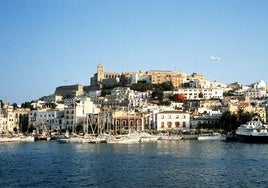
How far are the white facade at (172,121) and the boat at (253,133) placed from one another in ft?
63.3

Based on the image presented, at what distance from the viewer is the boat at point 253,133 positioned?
65625 mm

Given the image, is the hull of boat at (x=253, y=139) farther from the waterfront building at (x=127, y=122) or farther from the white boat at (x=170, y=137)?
the waterfront building at (x=127, y=122)

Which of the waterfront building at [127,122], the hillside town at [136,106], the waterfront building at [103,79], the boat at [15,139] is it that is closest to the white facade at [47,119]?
the hillside town at [136,106]

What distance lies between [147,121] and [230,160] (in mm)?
52622

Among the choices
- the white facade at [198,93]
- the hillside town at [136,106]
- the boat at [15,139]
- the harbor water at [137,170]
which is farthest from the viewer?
the white facade at [198,93]

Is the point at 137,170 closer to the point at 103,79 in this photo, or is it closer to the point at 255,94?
the point at 255,94

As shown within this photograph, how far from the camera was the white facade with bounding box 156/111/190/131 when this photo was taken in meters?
89.9

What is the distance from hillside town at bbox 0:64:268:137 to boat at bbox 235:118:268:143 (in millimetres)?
18296

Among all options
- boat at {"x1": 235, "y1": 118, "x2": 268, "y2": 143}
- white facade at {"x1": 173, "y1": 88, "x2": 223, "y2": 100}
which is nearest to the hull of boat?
boat at {"x1": 235, "y1": 118, "x2": 268, "y2": 143}

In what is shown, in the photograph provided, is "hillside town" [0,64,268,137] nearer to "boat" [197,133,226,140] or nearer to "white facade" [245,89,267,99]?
"white facade" [245,89,267,99]

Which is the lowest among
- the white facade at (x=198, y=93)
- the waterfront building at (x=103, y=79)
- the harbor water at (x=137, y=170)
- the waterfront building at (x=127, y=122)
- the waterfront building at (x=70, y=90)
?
the harbor water at (x=137, y=170)

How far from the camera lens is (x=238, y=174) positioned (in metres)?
32.5

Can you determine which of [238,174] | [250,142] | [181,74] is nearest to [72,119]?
[250,142]

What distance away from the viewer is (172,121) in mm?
89938
